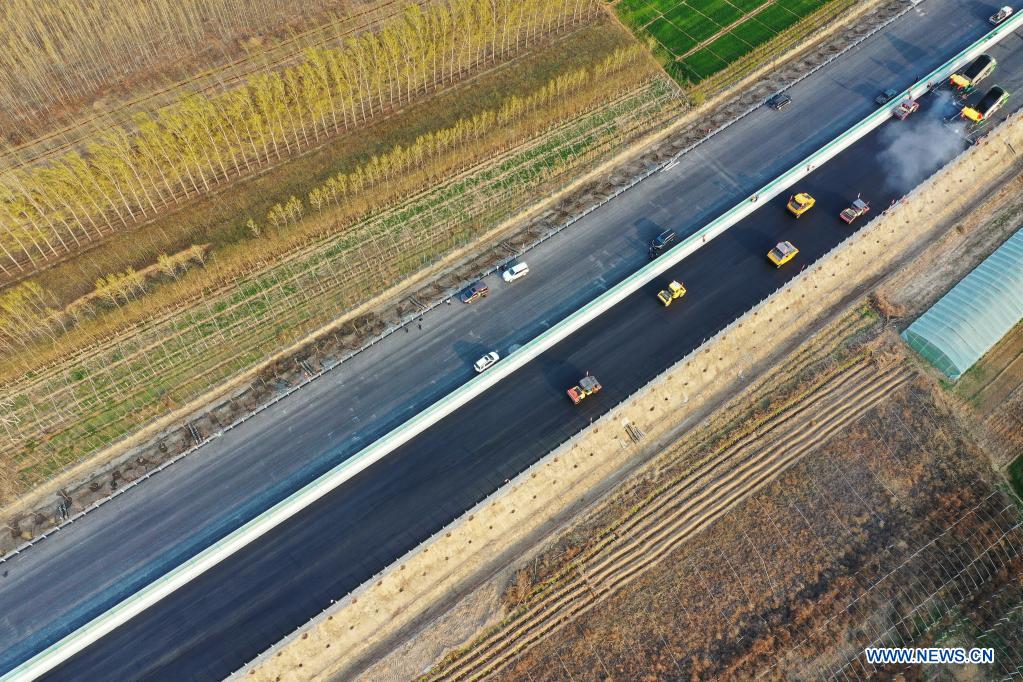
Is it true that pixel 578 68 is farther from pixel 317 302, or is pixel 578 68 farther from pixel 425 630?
pixel 425 630

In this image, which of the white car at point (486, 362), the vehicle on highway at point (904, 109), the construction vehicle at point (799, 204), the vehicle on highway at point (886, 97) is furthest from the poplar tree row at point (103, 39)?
the vehicle on highway at point (904, 109)

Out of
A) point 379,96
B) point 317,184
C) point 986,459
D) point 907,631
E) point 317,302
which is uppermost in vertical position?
point 379,96

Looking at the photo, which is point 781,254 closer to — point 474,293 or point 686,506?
point 686,506

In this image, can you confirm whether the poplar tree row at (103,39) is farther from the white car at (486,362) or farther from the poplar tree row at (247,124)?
the white car at (486,362)

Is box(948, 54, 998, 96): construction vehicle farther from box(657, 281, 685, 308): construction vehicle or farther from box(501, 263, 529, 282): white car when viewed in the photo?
box(501, 263, 529, 282): white car

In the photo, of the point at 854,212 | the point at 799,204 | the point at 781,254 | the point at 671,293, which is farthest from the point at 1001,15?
the point at 671,293

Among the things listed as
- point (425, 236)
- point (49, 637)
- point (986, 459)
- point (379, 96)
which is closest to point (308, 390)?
point (425, 236)

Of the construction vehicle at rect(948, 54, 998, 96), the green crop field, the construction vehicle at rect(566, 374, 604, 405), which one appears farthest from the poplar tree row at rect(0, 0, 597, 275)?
the construction vehicle at rect(948, 54, 998, 96)
